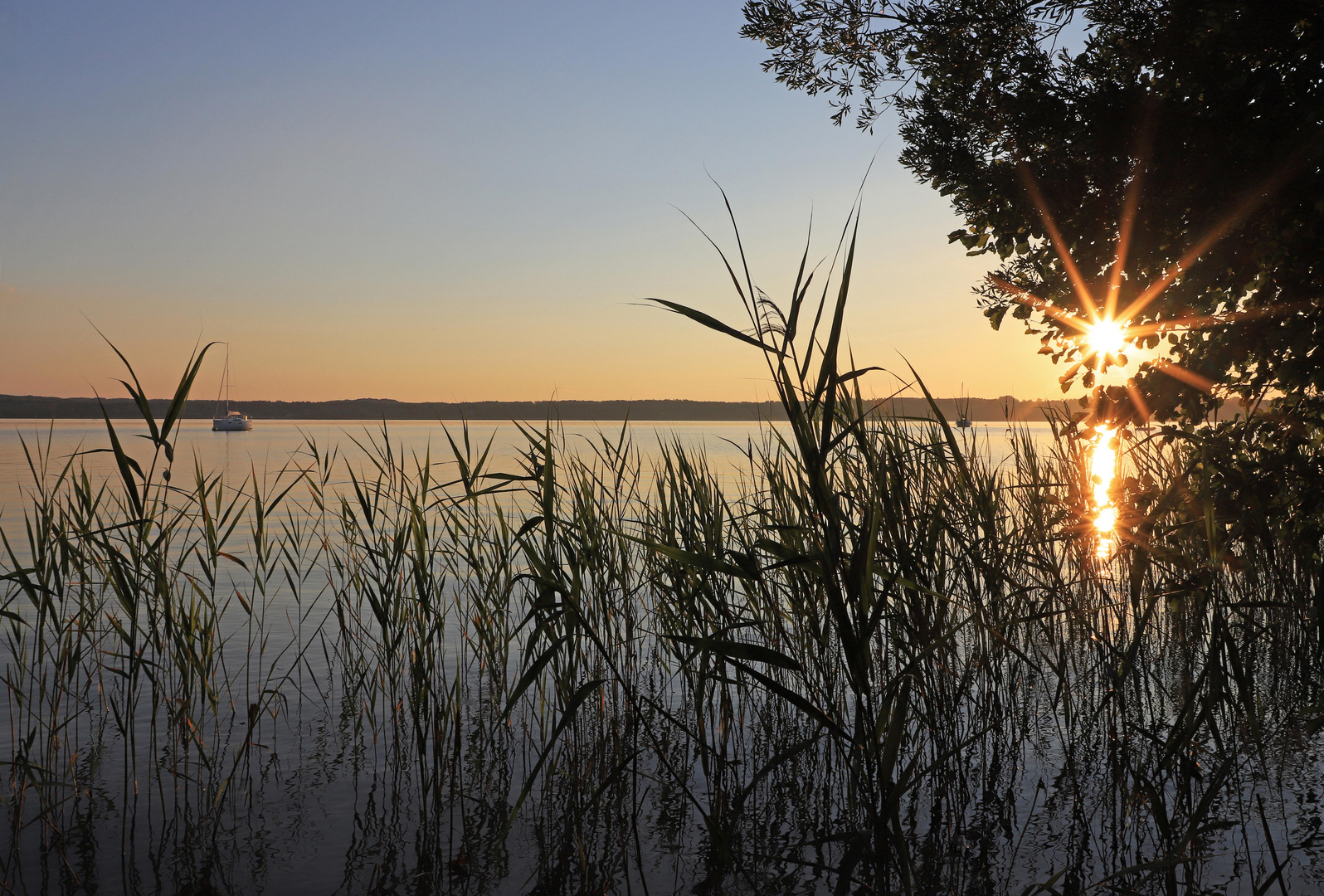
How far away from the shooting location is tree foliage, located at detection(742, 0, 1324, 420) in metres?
3.18

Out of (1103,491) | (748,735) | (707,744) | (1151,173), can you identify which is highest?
(1151,173)

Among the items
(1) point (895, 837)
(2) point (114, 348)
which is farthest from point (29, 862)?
(1) point (895, 837)

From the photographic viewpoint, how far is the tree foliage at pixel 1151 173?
3.18 metres

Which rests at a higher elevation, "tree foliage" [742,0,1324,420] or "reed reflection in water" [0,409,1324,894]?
"tree foliage" [742,0,1324,420]

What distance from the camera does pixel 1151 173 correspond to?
11.4 feet

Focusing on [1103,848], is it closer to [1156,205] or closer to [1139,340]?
[1139,340]

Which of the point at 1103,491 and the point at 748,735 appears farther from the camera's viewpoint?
the point at 748,735

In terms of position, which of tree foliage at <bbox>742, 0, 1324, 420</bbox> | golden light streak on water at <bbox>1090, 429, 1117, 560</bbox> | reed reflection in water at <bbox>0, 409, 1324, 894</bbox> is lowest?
reed reflection in water at <bbox>0, 409, 1324, 894</bbox>

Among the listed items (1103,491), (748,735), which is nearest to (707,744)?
(748,735)

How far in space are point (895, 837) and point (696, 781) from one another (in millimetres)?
2260

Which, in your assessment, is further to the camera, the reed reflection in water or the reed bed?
the reed reflection in water

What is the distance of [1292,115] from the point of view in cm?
309

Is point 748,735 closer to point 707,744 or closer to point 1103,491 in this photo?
point 707,744

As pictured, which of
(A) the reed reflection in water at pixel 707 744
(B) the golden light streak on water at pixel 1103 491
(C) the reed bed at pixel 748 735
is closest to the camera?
(C) the reed bed at pixel 748 735
